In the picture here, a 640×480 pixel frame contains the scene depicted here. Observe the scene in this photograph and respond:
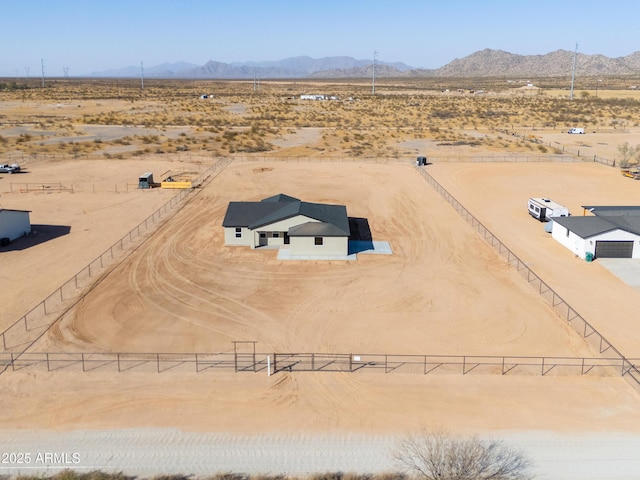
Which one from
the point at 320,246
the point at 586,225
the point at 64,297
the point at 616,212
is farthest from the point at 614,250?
the point at 64,297

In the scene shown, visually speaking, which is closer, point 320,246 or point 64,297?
point 64,297

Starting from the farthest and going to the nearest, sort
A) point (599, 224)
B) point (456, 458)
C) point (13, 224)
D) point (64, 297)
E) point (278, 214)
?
point (13, 224), point (278, 214), point (599, 224), point (64, 297), point (456, 458)

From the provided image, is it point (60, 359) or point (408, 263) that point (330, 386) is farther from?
point (408, 263)

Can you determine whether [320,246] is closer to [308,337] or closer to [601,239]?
[308,337]

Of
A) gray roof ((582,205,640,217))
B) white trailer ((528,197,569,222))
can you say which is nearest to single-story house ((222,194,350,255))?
white trailer ((528,197,569,222))

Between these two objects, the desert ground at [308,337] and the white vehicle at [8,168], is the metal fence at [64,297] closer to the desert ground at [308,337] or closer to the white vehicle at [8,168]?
the desert ground at [308,337]

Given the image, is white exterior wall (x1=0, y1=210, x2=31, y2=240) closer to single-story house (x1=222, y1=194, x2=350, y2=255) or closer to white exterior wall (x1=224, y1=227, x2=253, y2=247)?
single-story house (x1=222, y1=194, x2=350, y2=255)
